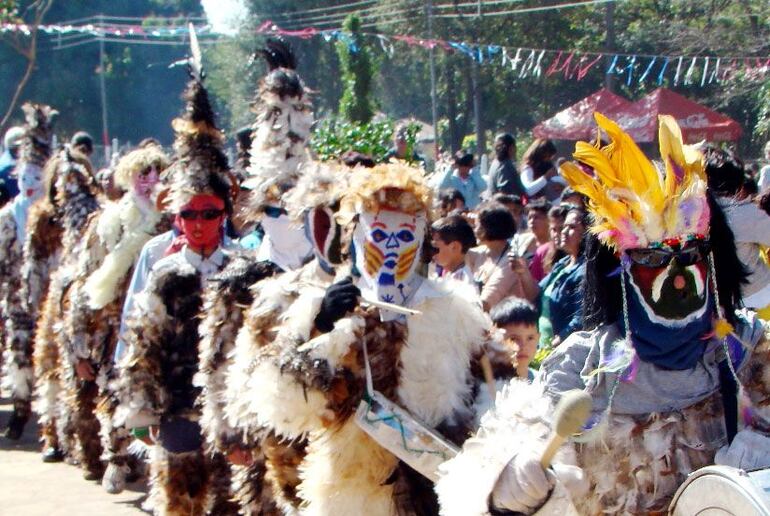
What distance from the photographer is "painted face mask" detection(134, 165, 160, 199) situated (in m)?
8.19

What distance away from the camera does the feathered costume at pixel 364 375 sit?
482 centimetres

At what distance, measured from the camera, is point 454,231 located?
23.8 feet

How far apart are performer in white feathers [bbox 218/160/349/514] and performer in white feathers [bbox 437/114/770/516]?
165 centimetres

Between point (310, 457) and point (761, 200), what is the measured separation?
9.16 ft

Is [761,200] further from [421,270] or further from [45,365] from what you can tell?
[45,365]

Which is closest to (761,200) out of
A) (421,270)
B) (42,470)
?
(421,270)

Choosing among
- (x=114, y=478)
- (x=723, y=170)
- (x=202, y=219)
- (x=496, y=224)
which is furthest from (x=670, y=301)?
(x=114, y=478)

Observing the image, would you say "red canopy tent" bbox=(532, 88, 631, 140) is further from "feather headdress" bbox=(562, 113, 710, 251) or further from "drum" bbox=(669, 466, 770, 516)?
"drum" bbox=(669, 466, 770, 516)

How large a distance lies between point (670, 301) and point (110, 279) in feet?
17.0

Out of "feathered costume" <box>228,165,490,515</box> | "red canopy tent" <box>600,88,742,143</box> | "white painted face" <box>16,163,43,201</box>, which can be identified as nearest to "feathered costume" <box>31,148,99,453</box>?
"white painted face" <box>16,163,43,201</box>

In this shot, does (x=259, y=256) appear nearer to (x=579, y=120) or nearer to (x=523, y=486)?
(x=523, y=486)

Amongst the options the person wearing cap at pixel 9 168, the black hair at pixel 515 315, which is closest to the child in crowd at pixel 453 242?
the black hair at pixel 515 315

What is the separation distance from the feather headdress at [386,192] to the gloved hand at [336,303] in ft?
1.16

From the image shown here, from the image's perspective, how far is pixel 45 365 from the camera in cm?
991
